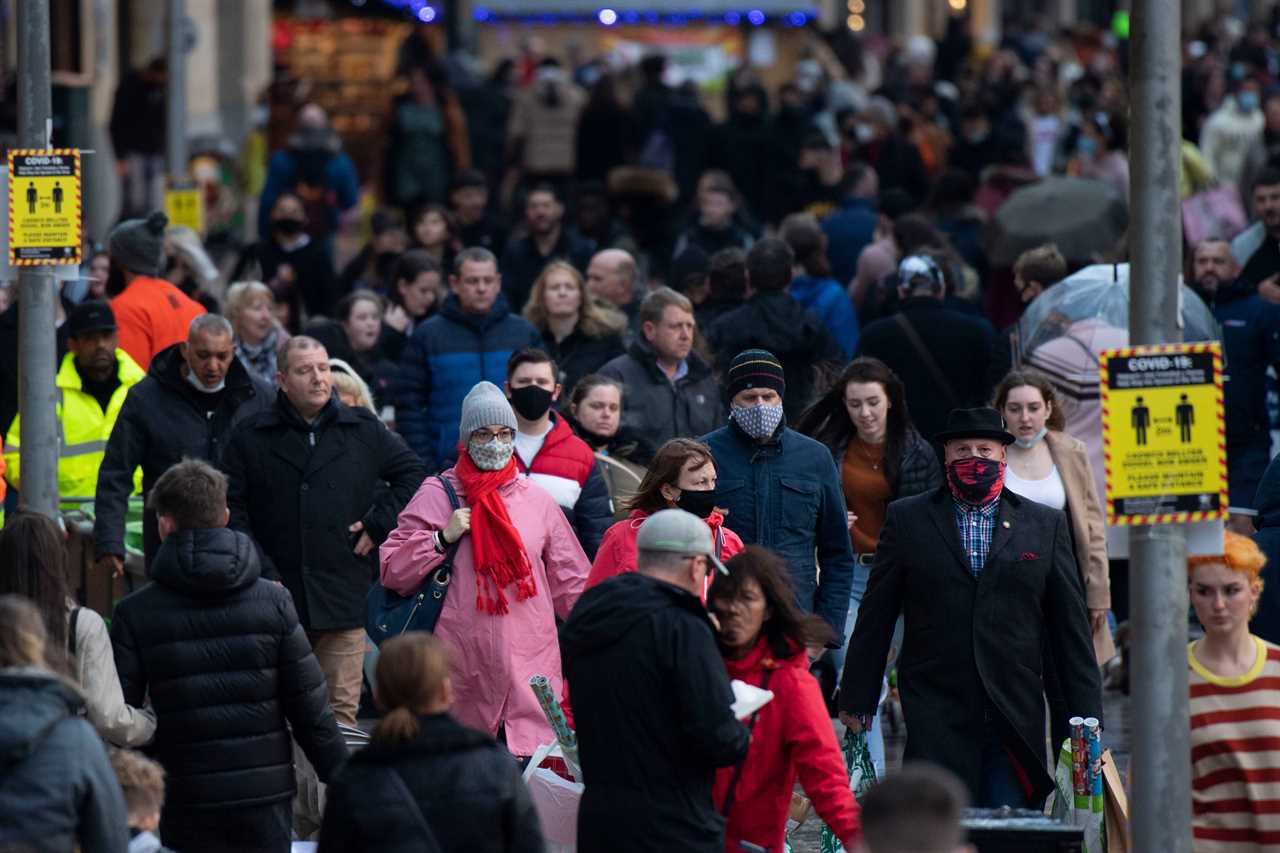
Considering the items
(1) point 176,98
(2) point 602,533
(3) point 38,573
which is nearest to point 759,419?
(2) point 602,533

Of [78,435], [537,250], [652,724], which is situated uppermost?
[537,250]

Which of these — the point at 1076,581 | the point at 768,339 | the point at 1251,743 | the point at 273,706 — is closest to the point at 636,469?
the point at 768,339

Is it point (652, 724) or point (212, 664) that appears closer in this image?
point (652, 724)

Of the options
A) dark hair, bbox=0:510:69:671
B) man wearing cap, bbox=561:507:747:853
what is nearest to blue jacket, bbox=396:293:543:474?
dark hair, bbox=0:510:69:671

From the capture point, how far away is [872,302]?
15.5m

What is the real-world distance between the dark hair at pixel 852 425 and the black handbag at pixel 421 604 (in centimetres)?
193

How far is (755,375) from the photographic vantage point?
10.4 meters

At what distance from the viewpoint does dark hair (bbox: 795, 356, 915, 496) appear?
36.6 feet

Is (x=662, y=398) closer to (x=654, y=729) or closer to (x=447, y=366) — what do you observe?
(x=447, y=366)

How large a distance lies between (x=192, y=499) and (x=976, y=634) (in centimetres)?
265

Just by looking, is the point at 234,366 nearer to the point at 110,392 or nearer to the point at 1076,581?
the point at 110,392

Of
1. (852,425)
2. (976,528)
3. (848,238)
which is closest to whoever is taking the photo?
(976,528)

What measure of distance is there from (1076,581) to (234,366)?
13.5 ft

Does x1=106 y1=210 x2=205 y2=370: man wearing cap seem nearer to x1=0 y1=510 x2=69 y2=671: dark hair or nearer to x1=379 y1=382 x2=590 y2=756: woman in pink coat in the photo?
x1=379 y1=382 x2=590 y2=756: woman in pink coat
